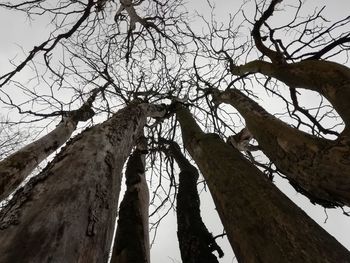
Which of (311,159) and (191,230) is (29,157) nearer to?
(191,230)

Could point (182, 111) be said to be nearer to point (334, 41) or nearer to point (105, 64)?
point (105, 64)

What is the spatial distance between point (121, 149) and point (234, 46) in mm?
4150

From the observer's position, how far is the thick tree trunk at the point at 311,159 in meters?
1.73

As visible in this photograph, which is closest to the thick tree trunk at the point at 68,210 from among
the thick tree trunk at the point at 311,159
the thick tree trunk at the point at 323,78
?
the thick tree trunk at the point at 311,159

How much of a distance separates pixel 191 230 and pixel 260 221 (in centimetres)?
93

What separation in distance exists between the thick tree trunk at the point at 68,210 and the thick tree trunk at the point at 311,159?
124 cm

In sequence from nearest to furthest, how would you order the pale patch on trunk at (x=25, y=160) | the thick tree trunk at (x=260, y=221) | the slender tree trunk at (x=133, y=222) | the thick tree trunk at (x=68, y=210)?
the thick tree trunk at (x=68, y=210) < the thick tree trunk at (x=260, y=221) < the slender tree trunk at (x=133, y=222) < the pale patch on trunk at (x=25, y=160)

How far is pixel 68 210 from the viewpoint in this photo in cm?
118

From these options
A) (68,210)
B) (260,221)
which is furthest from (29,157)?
(260,221)

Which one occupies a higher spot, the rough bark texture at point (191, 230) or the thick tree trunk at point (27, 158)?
the thick tree trunk at point (27, 158)

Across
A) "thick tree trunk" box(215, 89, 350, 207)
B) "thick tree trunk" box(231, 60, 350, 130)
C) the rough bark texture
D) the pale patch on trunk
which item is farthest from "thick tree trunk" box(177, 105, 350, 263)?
the pale patch on trunk

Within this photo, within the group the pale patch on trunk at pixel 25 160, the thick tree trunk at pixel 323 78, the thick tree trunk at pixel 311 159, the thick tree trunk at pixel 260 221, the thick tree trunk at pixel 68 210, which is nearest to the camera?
the thick tree trunk at pixel 68 210

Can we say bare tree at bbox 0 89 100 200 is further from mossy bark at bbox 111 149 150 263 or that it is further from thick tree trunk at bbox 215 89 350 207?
thick tree trunk at bbox 215 89 350 207

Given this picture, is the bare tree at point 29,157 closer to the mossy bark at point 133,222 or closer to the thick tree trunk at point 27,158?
the thick tree trunk at point 27,158
